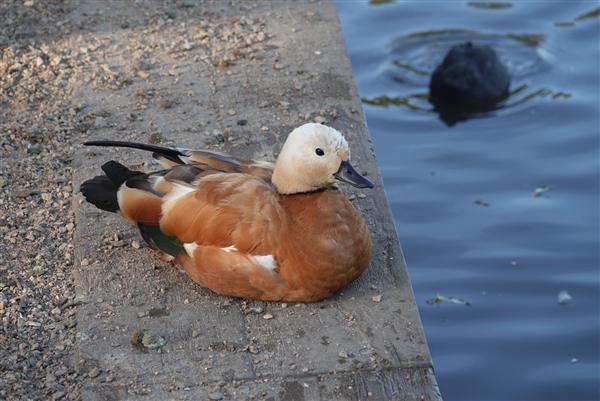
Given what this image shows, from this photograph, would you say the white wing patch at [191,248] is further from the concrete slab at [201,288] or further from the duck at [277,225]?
the concrete slab at [201,288]

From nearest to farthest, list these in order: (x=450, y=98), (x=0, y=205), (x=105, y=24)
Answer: (x=0, y=205), (x=105, y=24), (x=450, y=98)

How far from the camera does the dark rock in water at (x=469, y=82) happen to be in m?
8.52

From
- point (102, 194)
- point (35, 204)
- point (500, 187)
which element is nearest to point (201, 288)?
point (102, 194)

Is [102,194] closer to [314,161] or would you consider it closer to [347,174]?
[314,161]

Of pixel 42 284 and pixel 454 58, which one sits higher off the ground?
pixel 42 284

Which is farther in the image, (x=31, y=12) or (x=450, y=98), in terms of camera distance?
(x=450, y=98)

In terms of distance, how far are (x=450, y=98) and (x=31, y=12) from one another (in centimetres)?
383

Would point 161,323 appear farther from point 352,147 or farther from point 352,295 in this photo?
point 352,147

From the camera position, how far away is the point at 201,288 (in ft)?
14.0

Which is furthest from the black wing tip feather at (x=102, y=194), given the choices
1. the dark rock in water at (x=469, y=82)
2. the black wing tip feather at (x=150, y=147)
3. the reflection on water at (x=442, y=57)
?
the dark rock in water at (x=469, y=82)

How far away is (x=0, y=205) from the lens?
470 cm

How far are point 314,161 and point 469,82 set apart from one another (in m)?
4.85

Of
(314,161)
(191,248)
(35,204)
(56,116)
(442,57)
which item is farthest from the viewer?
(442,57)

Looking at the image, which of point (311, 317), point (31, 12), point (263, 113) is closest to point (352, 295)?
point (311, 317)
